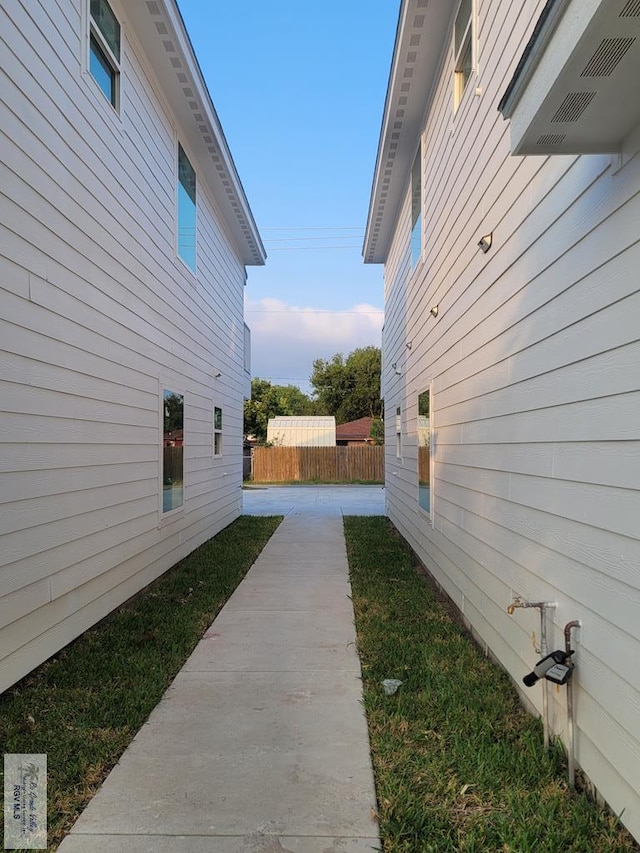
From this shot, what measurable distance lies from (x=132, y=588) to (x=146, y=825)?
3416mm

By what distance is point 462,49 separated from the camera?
5.00m

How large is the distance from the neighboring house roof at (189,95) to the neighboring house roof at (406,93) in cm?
213

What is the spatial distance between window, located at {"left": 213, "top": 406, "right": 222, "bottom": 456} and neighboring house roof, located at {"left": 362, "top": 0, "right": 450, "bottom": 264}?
4.28 meters

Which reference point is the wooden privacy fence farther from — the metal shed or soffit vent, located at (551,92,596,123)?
soffit vent, located at (551,92,596,123)

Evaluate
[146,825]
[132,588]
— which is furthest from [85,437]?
[146,825]

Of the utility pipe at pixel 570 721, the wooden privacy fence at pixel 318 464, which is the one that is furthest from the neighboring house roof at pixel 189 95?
the wooden privacy fence at pixel 318 464

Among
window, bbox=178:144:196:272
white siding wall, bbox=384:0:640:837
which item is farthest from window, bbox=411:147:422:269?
window, bbox=178:144:196:272

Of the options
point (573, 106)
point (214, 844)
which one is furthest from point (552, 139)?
point (214, 844)

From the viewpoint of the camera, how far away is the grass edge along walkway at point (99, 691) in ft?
8.64

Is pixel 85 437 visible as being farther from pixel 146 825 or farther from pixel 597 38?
pixel 597 38

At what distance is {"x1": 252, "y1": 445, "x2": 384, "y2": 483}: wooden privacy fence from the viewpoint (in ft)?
84.9

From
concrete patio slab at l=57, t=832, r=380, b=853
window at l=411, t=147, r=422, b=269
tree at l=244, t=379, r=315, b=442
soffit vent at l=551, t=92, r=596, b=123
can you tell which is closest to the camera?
soffit vent at l=551, t=92, r=596, b=123

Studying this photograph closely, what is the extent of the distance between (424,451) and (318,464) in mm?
19535

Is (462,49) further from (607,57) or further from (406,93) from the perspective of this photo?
(607,57)
